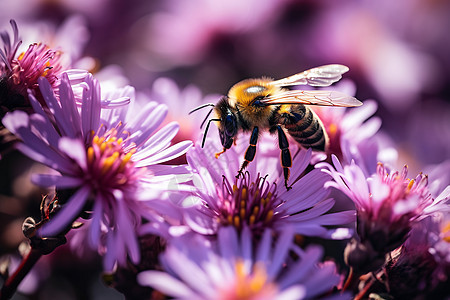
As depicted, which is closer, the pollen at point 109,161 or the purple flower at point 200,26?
the pollen at point 109,161

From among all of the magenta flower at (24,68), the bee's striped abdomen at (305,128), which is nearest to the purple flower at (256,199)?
the bee's striped abdomen at (305,128)

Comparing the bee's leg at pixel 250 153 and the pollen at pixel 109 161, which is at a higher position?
the pollen at pixel 109 161

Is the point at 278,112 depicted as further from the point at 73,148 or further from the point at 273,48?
the point at 273,48

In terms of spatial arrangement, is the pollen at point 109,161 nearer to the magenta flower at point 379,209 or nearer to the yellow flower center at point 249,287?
the yellow flower center at point 249,287

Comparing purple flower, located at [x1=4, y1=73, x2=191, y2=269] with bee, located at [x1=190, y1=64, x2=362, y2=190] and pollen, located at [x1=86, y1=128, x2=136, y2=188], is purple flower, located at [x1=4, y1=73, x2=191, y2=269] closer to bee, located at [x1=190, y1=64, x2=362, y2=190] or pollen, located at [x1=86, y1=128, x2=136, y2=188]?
pollen, located at [x1=86, y1=128, x2=136, y2=188]

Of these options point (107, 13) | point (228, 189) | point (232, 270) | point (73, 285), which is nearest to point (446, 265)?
point (228, 189)

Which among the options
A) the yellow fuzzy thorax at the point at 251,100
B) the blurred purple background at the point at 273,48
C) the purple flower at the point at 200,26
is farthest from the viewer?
the purple flower at the point at 200,26

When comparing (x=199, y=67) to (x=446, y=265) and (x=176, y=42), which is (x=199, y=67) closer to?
(x=176, y=42)
